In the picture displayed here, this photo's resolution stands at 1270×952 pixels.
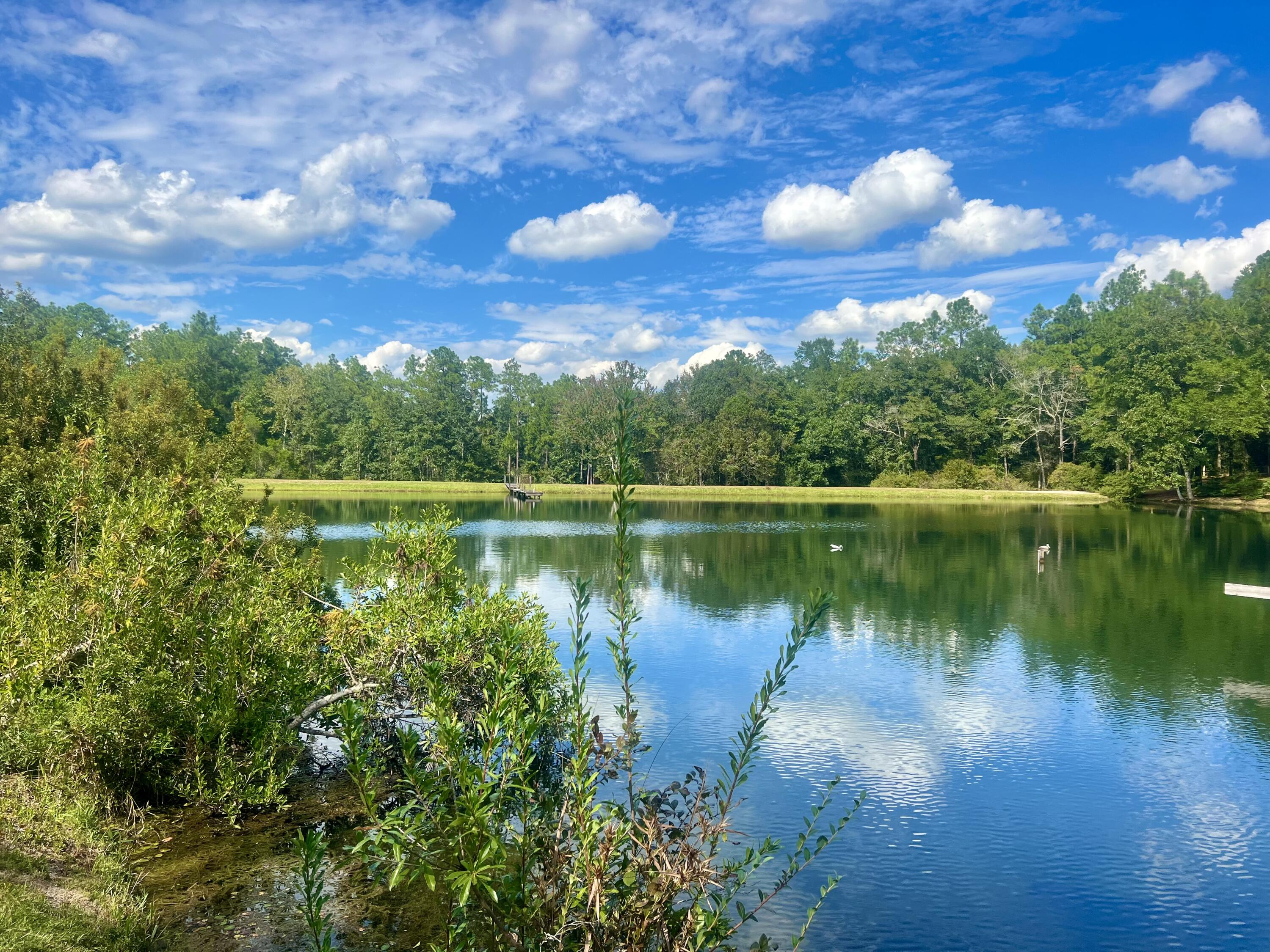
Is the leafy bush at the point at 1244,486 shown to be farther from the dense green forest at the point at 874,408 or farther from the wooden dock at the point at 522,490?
the wooden dock at the point at 522,490

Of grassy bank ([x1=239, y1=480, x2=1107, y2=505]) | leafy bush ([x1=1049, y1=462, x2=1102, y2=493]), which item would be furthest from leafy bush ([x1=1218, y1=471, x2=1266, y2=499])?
leafy bush ([x1=1049, y1=462, x2=1102, y2=493])

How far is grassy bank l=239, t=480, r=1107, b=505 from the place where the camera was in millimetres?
74000

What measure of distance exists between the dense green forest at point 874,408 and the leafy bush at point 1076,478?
0.16m

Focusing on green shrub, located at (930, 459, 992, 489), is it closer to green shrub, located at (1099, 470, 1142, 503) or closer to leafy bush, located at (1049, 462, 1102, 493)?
leafy bush, located at (1049, 462, 1102, 493)

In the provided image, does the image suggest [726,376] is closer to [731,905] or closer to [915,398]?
[915,398]

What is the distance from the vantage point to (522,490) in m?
78.6

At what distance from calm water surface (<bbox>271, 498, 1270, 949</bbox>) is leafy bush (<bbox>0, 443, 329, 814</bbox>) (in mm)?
5458

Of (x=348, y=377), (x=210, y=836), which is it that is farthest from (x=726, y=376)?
(x=210, y=836)

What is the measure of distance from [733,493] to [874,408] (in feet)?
68.9

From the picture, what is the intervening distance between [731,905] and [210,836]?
5.71m

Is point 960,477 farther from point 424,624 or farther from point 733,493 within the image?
point 424,624

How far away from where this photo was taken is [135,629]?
8602 mm

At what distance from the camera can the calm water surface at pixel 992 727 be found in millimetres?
8875

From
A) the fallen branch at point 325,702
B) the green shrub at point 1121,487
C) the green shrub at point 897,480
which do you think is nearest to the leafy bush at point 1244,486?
the green shrub at point 1121,487
